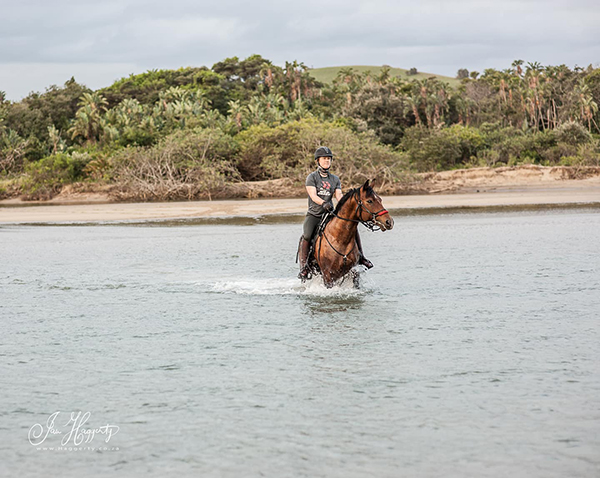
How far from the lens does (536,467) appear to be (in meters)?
4.54

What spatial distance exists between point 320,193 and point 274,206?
1030 inches

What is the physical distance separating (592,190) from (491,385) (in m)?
38.3

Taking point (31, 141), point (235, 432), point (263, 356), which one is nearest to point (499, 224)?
point (263, 356)

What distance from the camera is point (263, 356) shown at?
24.6ft

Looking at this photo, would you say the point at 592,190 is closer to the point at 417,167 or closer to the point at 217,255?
the point at 417,167

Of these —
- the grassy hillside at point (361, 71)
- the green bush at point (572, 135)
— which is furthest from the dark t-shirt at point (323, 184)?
the grassy hillside at point (361, 71)

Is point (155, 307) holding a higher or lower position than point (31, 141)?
lower

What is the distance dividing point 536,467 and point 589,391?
5.62 feet

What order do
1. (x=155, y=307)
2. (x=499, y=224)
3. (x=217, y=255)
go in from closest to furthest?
(x=155, y=307), (x=217, y=255), (x=499, y=224)

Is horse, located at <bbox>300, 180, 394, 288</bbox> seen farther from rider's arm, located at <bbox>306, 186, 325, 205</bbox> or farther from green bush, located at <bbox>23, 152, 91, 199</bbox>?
green bush, located at <bbox>23, 152, 91, 199</bbox>

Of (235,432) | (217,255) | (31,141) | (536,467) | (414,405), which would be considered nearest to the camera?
(536,467)

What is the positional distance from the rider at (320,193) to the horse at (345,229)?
137 mm

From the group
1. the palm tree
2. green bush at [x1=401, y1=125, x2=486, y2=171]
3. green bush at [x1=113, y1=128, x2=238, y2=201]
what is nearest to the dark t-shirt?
green bush at [x1=113, y1=128, x2=238, y2=201]

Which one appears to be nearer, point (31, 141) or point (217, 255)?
point (217, 255)
